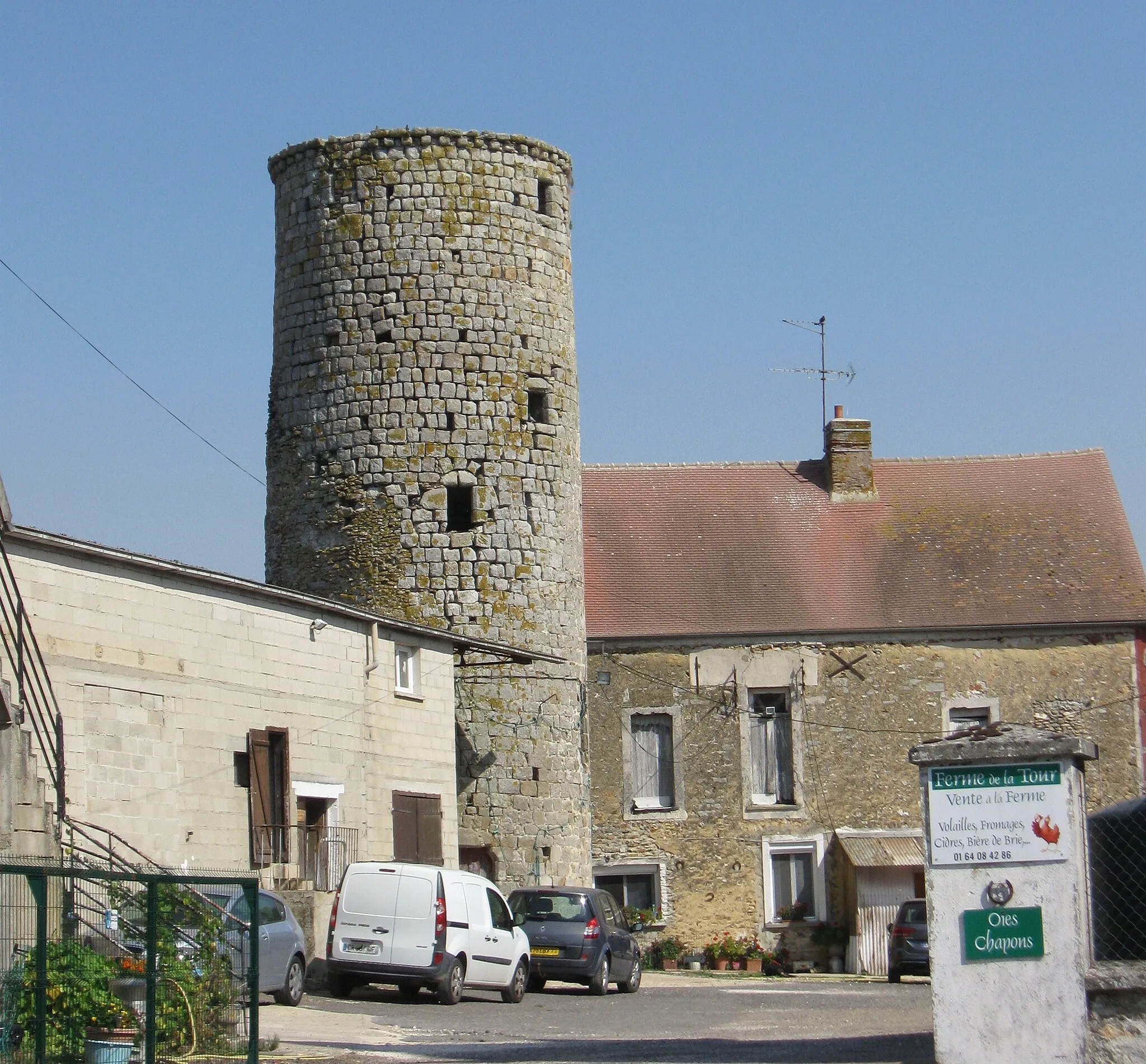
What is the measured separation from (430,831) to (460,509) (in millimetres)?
4641

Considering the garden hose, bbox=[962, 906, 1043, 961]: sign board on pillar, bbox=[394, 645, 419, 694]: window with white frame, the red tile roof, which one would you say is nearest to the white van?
bbox=[394, 645, 419, 694]: window with white frame

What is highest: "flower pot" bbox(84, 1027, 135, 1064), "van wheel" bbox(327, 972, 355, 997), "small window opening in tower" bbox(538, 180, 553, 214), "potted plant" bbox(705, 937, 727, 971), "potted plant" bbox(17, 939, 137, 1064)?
"small window opening in tower" bbox(538, 180, 553, 214)

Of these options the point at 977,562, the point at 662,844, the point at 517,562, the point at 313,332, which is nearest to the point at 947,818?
the point at 517,562

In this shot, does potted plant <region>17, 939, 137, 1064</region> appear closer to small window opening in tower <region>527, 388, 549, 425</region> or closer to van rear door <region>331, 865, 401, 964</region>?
van rear door <region>331, 865, 401, 964</region>

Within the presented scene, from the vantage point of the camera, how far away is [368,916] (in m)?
18.1

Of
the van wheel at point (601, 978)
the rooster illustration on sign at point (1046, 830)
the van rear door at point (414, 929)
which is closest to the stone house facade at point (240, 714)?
the van rear door at point (414, 929)

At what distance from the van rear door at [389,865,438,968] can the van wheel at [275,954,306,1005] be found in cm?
107

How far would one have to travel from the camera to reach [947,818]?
38.4 ft

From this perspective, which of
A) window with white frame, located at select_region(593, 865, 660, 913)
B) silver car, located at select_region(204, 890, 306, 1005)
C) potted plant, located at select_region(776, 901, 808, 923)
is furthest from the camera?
window with white frame, located at select_region(593, 865, 660, 913)

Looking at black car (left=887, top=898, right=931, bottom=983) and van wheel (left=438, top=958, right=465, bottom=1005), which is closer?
van wheel (left=438, top=958, right=465, bottom=1005)

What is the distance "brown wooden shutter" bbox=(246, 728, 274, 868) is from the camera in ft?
68.1

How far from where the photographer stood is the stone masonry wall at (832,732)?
30281mm

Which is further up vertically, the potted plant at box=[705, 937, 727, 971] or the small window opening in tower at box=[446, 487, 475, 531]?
the small window opening in tower at box=[446, 487, 475, 531]

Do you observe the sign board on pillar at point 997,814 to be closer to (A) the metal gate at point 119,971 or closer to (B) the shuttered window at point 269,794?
(A) the metal gate at point 119,971
